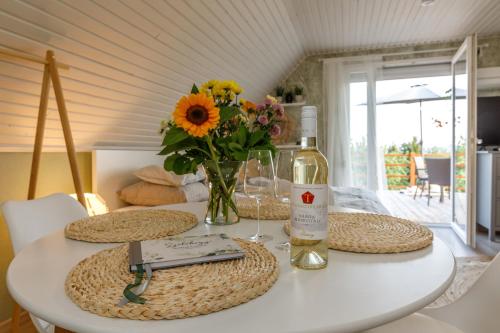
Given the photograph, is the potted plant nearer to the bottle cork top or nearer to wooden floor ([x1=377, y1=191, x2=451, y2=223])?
wooden floor ([x1=377, y1=191, x2=451, y2=223])

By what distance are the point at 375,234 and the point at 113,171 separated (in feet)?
7.08

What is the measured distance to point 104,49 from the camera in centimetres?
179

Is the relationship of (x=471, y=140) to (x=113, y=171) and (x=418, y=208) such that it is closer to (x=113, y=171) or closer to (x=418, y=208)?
(x=418, y=208)

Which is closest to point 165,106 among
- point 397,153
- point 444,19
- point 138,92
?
point 138,92

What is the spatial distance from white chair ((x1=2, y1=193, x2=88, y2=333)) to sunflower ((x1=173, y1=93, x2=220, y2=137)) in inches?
27.3

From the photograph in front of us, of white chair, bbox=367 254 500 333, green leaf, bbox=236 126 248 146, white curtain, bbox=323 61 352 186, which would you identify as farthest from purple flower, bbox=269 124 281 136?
white curtain, bbox=323 61 352 186

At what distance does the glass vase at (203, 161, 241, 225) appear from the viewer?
95cm

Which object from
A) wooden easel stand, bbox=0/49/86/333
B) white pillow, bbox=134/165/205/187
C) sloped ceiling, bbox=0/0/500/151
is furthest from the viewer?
white pillow, bbox=134/165/205/187

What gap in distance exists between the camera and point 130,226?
97cm

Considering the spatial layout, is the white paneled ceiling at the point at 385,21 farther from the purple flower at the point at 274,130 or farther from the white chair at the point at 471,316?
the white chair at the point at 471,316

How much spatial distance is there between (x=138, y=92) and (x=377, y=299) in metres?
2.16

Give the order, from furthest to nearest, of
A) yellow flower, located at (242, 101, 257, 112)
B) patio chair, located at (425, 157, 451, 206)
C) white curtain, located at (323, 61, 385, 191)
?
1. patio chair, located at (425, 157, 451, 206)
2. white curtain, located at (323, 61, 385, 191)
3. yellow flower, located at (242, 101, 257, 112)

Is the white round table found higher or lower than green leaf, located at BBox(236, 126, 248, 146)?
lower

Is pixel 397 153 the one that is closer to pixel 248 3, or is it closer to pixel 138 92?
pixel 248 3
